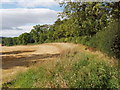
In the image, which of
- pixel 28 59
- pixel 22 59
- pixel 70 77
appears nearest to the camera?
pixel 70 77

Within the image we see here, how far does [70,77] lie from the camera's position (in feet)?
18.3

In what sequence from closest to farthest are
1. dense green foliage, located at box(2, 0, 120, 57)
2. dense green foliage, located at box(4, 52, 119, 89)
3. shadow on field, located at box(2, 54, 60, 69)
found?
dense green foliage, located at box(4, 52, 119, 89) → dense green foliage, located at box(2, 0, 120, 57) → shadow on field, located at box(2, 54, 60, 69)

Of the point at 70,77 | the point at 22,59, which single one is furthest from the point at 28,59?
the point at 70,77

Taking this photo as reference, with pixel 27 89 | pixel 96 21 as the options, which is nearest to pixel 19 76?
pixel 27 89

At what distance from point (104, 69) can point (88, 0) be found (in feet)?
17.2

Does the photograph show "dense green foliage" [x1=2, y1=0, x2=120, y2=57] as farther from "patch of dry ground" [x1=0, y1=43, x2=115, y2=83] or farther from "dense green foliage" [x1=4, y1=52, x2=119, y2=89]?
"dense green foliage" [x1=4, y1=52, x2=119, y2=89]

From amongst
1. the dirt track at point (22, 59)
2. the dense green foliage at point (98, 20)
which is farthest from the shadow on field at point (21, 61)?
the dense green foliage at point (98, 20)

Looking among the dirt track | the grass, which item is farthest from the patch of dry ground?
the grass

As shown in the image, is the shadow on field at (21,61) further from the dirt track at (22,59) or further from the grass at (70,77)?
the grass at (70,77)

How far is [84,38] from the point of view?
17.4 meters

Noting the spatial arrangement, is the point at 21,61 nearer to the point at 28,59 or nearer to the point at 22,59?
the point at 28,59

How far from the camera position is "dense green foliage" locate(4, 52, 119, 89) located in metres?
5.19

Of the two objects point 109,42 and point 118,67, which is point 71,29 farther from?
point 118,67

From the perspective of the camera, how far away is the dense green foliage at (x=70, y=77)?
5.19m
